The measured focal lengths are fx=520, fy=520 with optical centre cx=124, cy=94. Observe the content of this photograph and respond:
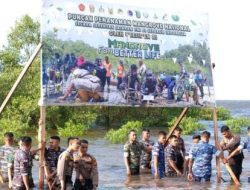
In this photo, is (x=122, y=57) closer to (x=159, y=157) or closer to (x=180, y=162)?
(x=159, y=157)

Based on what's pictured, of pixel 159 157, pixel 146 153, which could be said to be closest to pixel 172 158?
pixel 159 157

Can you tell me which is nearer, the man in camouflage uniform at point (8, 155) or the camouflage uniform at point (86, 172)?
the camouflage uniform at point (86, 172)

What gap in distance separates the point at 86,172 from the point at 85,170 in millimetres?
43

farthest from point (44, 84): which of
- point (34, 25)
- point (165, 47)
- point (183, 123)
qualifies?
point (34, 25)

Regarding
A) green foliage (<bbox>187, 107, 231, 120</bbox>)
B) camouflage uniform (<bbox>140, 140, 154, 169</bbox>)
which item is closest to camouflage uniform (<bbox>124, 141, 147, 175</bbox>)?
camouflage uniform (<bbox>140, 140, 154, 169</bbox>)

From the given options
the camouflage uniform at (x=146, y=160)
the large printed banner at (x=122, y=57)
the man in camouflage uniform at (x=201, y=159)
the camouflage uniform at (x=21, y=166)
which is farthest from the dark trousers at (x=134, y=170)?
the camouflage uniform at (x=21, y=166)

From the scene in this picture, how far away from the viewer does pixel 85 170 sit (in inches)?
382

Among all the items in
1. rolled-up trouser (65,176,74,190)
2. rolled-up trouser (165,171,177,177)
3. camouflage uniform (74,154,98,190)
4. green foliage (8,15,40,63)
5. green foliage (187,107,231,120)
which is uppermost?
green foliage (8,15,40,63)

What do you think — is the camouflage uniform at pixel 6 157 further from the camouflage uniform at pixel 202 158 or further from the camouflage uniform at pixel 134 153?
the camouflage uniform at pixel 202 158

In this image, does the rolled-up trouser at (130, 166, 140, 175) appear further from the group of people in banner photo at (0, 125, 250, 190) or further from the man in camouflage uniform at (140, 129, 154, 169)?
the man in camouflage uniform at (140, 129, 154, 169)

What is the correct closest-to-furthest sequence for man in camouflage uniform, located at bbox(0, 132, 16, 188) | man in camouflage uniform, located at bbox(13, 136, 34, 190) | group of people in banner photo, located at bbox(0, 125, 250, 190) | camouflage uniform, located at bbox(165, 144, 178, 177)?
group of people in banner photo, located at bbox(0, 125, 250, 190) < man in camouflage uniform, located at bbox(13, 136, 34, 190) < man in camouflage uniform, located at bbox(0, 132, 16, 188) < camouflage uniform, located at bbox(165, 144, 178, 177)

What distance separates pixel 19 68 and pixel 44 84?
87.9 ft

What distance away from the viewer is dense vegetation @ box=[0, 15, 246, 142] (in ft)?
114

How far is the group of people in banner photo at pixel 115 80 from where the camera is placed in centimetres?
1174
